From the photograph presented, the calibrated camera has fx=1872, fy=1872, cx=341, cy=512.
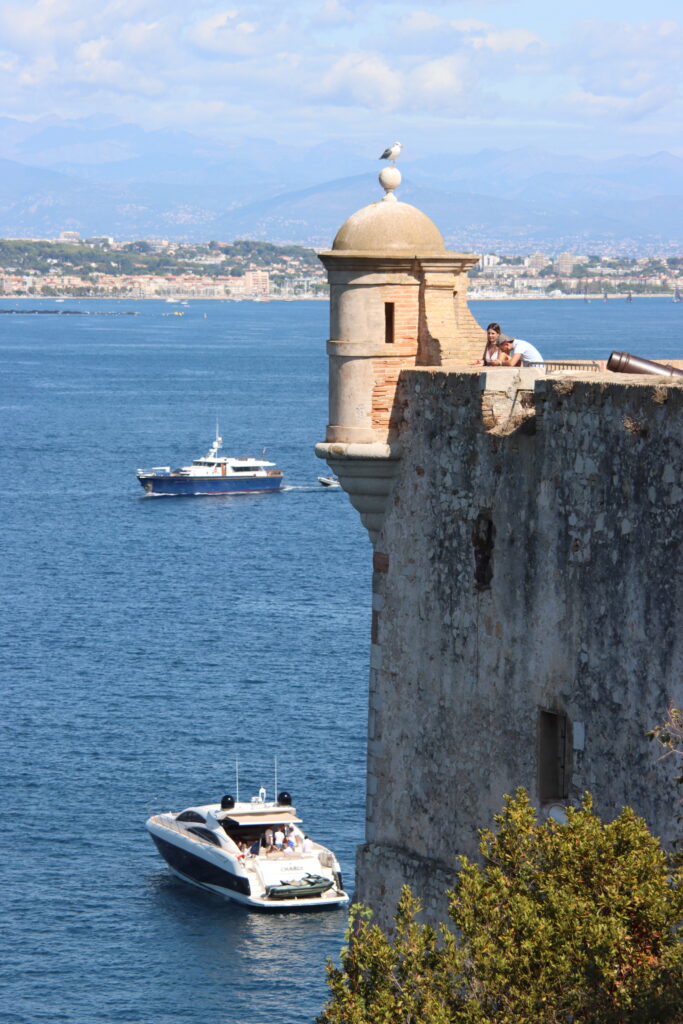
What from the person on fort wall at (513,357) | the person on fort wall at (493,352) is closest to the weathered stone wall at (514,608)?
the person on fort wall at (493,352)

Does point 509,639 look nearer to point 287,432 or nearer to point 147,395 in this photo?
point 287,432

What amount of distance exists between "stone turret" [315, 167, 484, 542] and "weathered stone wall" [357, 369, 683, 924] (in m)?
0.25

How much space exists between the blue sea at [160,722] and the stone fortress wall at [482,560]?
1018 inches

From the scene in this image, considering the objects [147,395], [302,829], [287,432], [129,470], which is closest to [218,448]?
[129,470]

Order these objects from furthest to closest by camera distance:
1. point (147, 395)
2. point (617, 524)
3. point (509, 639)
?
point (147, 395) < point (509, 639) < point (617, 524)

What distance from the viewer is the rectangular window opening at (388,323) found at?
15.1 meters

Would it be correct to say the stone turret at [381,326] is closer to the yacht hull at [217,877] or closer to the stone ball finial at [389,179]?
the stone ball finial at [389,179]

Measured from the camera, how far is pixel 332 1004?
11.2m

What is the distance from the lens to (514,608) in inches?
527

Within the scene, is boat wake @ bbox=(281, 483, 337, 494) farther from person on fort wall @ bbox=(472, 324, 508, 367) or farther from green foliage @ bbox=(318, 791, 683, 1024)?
green foliage @ bbox=(318, 791, 683, 1024)

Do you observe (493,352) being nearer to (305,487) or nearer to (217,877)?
(217,877)

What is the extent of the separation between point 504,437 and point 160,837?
122 feet

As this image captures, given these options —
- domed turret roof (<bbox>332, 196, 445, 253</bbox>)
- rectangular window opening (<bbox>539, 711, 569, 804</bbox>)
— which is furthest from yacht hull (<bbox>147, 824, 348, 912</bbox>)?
rectangular window opening (<bbox>539, 711, 569, 804</bbox>)

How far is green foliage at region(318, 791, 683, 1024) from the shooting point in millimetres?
9938
